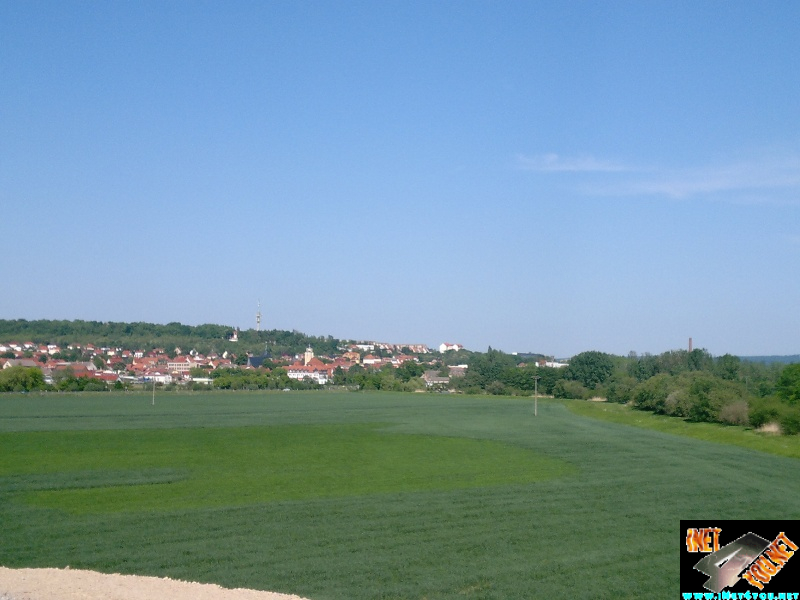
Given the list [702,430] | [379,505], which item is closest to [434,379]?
[702,430]

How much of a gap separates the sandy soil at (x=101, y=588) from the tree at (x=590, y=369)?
12034 centimetres

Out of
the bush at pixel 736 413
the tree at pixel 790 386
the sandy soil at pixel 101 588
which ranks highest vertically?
the tree at pixel 790 386

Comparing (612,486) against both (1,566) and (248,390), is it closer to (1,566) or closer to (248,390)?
(1,566)

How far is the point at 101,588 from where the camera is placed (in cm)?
1491

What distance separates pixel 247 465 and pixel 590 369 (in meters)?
103

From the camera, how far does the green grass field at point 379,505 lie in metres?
18.0

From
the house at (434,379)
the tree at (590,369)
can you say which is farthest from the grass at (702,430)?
the house at (434,379)

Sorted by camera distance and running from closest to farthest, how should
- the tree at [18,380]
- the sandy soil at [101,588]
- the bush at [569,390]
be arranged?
the sandy soil at [101,588], the tree at [18,380], the bush at [569,390]

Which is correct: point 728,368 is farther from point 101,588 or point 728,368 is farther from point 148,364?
point 148,364

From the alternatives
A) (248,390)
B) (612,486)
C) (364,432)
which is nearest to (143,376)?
(248,390)

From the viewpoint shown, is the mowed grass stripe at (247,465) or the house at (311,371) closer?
the mowed grass stripe at (247,465)

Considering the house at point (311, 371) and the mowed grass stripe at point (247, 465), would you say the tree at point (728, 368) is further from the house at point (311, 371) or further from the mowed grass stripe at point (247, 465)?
the house at point (311, 371)

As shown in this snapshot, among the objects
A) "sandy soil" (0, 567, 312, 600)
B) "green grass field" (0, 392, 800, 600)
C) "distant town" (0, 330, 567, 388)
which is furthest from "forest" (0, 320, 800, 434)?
"sandy soil" (0, 567, 312, 600)

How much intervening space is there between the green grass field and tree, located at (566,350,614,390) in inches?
2897
